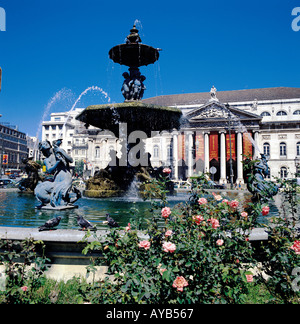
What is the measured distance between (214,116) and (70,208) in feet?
162

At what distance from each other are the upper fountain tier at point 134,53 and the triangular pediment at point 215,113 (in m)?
43.3

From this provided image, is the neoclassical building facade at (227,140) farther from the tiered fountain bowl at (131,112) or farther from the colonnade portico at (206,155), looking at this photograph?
the tiered fountain bowl at (131,112)

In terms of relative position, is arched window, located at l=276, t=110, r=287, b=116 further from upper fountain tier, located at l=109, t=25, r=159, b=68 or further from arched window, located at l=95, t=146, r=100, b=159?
upper fountain tier, located at l=109, t=25, r=159, b=68

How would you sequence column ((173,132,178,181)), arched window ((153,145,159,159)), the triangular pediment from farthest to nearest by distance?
arched window ((153,145,159,159)), column ((173,132,178,181)), the triangular pediment

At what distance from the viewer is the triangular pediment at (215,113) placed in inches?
2022

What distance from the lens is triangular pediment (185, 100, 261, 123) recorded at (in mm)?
51356

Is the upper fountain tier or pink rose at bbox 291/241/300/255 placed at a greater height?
the upper fountain tier

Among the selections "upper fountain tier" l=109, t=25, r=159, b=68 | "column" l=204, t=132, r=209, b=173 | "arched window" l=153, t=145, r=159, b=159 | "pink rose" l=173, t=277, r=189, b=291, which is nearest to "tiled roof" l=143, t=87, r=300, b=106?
"arched window" l=153, t=145, r=159, b=159

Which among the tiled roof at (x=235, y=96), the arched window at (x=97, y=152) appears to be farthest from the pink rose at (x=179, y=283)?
the tiled roof at (x=235, y=96)

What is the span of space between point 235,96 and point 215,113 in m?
16.5

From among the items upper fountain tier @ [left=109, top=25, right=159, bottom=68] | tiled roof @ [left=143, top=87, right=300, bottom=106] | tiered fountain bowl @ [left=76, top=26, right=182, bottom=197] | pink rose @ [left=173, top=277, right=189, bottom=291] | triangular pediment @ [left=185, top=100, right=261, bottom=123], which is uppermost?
tiled roof @ [left=143, top=87, right=300, bottom=106]

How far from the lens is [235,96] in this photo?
65.2 meters

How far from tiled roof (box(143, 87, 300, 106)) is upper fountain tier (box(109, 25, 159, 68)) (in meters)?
55.6

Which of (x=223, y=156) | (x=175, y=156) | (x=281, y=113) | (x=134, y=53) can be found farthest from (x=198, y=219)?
(x=281, y=113)
